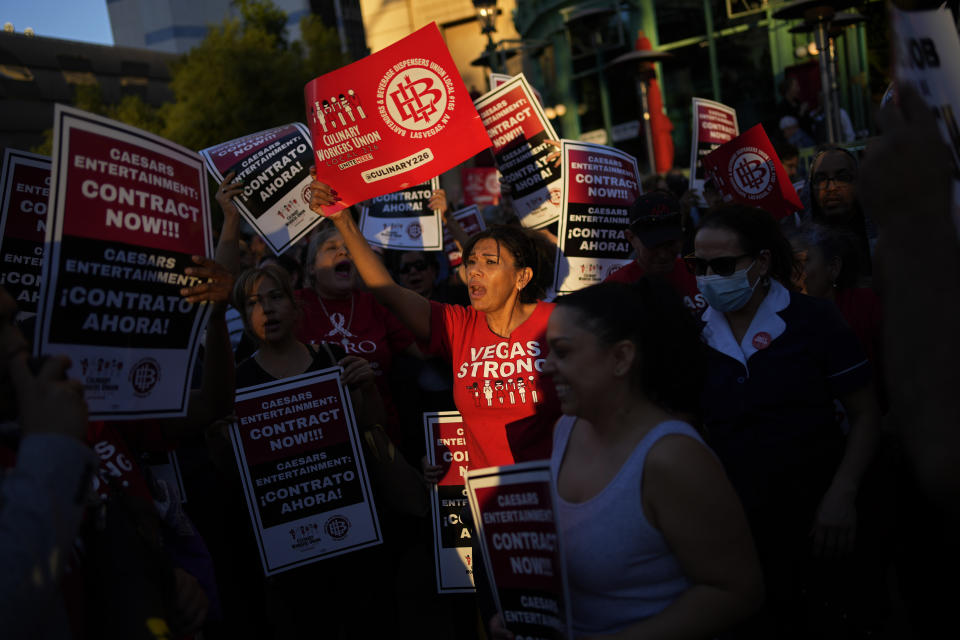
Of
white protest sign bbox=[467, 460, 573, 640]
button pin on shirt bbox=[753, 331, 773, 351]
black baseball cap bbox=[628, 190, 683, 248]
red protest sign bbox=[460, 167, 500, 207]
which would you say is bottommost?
white protest sign bbox=[467, 460, 573, 640]

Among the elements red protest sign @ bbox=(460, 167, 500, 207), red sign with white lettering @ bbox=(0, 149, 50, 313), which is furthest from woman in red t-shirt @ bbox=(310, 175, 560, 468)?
red protest sign @ bbox=(460, 167, 500, 207)

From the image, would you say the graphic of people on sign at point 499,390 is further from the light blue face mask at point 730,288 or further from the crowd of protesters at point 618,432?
the light blue face mask at point 730,288

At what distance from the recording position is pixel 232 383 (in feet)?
9.65

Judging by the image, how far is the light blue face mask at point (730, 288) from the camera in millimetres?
3338

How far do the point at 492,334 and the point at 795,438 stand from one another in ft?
4.28

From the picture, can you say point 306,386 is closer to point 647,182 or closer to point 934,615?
point 934,615

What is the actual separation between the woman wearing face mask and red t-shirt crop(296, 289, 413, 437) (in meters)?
1.90

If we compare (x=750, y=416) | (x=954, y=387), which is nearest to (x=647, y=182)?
(x=750, y=416)

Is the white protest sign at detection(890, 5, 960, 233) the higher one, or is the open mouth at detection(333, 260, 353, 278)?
the open mouth at detection(333, 260, 353, 278)

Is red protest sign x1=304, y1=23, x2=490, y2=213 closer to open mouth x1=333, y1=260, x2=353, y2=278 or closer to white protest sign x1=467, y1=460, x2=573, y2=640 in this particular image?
open mouth x1=333, y1=260, x2=353, y2=278

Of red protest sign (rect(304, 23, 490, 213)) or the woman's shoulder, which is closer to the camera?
the woman's shoulder

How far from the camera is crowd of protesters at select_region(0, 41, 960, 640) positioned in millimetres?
1593

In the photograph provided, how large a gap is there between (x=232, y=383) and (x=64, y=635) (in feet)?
3.85

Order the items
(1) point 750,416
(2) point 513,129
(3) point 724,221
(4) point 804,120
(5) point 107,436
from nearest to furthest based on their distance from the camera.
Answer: (5) point 107,436 < (1) point 750,416 < (3) point 724,221 < (2) point 513,129 < (4) point 804,120
